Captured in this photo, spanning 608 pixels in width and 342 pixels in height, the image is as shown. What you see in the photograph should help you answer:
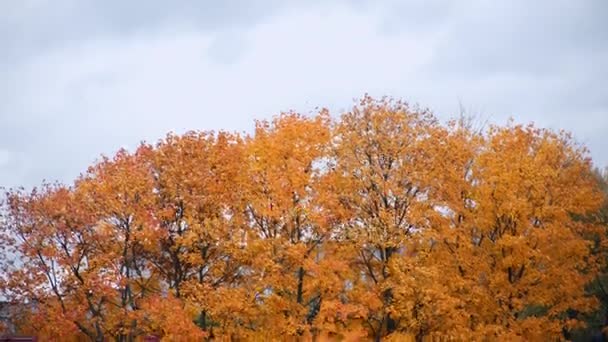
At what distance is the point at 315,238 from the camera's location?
140 feet

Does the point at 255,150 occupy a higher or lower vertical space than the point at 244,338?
higher

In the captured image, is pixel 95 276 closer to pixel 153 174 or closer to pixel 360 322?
pixel 153 174

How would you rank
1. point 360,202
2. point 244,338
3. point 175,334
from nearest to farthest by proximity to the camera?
1. point 175,334
2. point 244,338
3. point 360,202

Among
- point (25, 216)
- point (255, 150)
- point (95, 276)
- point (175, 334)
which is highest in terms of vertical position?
point (255, 150)

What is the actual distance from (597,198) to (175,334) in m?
22.6

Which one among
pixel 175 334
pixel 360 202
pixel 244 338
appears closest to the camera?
pixel 175 334

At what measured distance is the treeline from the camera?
133ft

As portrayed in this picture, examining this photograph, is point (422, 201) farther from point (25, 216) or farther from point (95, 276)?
point (25, 216)

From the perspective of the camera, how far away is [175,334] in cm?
3797

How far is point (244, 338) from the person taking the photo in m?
40.9

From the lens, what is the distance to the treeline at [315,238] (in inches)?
1599

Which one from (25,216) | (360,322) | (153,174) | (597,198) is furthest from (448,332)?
(25,216)

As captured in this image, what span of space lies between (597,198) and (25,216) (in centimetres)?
2890

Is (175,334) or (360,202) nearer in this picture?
(175,334)
